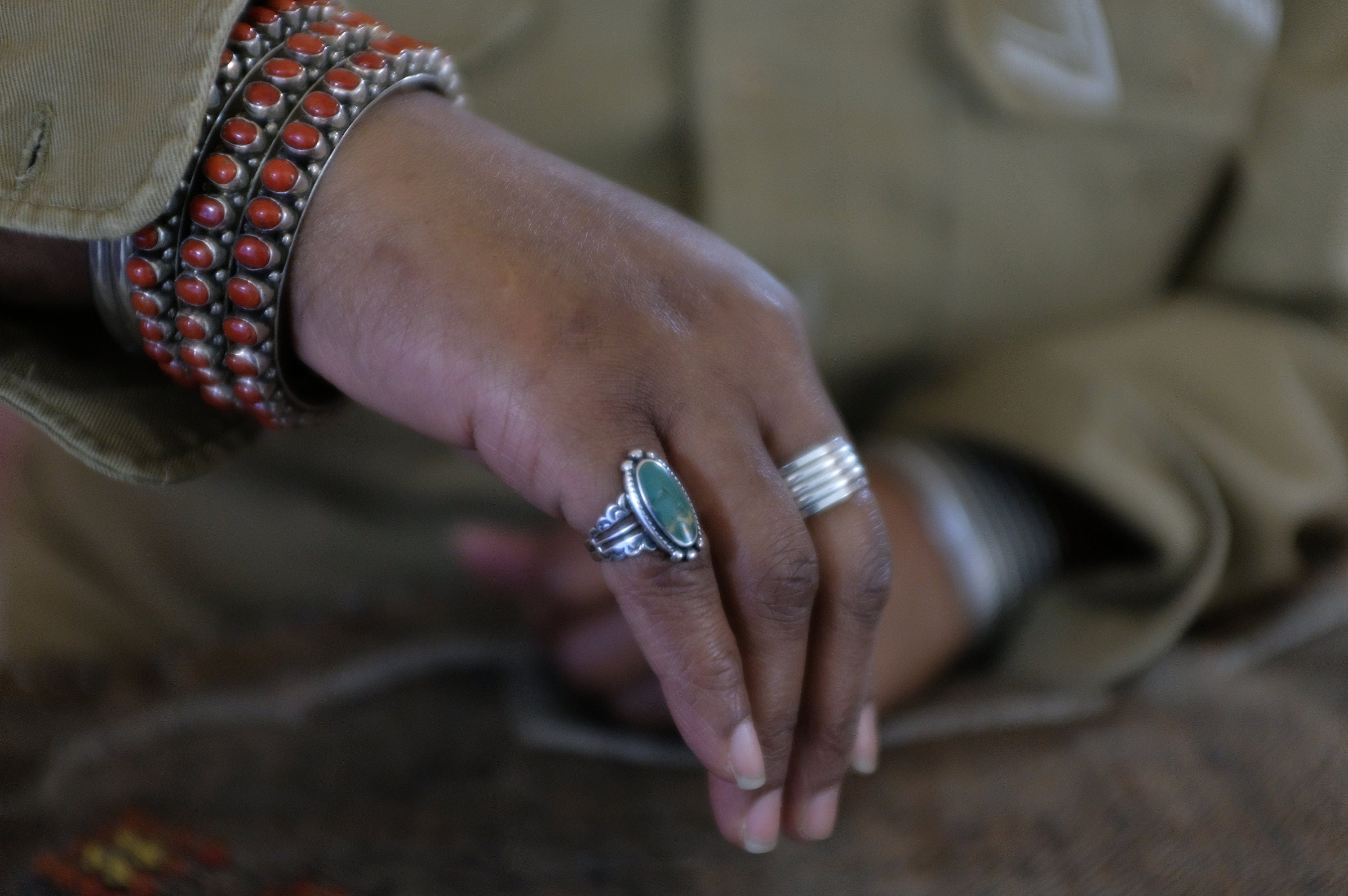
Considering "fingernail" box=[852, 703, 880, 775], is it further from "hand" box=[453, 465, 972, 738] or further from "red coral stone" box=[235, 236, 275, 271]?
"red coral stone" box=[235, 236, 275, 271]

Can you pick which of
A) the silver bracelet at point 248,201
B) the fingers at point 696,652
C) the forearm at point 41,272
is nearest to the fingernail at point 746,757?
the fingers at point 696,652

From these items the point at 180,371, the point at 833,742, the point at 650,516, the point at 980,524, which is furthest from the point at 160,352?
the point at 980,524

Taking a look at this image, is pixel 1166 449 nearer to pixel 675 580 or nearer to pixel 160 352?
pixel 675 580

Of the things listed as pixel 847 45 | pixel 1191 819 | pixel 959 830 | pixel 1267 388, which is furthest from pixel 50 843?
pixel 1267 388

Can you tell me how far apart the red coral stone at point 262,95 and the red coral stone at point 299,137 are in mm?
14

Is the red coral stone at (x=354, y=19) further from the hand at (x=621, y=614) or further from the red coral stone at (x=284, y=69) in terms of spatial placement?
the hand at (x=621, y=614)

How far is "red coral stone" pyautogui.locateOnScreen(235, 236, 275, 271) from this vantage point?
1.31 feet

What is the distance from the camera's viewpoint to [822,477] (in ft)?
1.35

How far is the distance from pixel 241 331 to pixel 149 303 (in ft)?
0.14

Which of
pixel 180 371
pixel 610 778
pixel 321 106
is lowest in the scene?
Answer: pixel 610 778

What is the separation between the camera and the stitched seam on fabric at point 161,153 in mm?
386

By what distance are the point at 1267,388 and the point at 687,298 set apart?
0.59 m

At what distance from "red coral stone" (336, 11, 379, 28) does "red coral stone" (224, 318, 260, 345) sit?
14cm

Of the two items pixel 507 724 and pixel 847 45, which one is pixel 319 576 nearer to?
pixel 507 724
